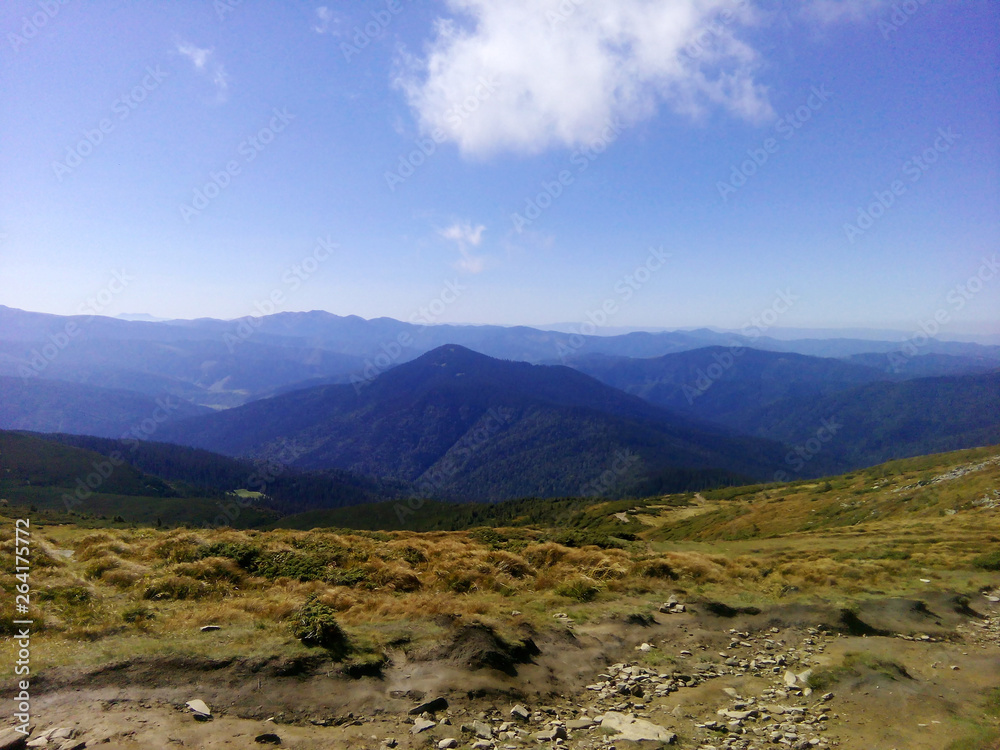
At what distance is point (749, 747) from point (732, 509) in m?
67.8

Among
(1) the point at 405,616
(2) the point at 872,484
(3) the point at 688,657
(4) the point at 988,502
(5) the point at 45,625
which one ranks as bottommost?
(2) the point at 872,484

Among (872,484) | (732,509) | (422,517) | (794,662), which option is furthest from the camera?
(422,517)

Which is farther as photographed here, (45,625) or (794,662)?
(794,662)

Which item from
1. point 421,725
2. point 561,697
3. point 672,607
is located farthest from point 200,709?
point 672,607

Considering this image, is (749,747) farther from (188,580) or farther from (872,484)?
(872,484)

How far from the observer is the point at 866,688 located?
11062 mm

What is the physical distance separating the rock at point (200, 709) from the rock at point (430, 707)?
3947mm

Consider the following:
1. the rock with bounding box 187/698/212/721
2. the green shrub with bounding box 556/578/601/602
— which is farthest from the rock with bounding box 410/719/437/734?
the green shrub with bounding box 556/578/601/602

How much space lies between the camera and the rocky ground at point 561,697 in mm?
8633

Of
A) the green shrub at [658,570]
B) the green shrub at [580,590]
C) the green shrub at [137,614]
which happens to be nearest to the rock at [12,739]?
the green shrub at [137,614]

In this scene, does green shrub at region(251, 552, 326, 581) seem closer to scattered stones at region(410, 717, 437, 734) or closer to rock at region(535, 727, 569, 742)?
scattered stones at region(410, 717, 437, 734)

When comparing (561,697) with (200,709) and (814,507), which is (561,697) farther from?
(814,507)

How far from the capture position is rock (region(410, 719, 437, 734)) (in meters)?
8.91

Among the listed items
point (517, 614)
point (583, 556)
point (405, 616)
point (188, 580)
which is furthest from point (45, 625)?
point (583, 556)
